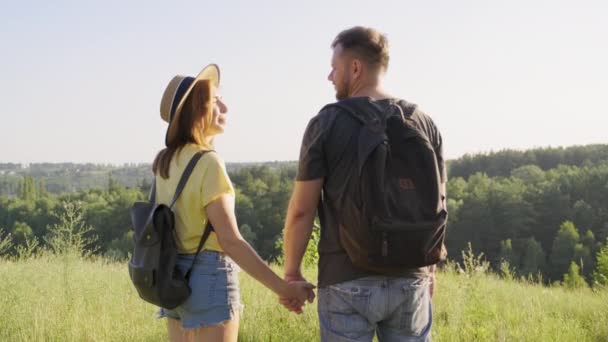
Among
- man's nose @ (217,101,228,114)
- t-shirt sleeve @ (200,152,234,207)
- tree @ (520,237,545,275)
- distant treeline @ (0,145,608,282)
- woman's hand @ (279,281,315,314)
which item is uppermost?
man's nose @ (217,101,228,114)

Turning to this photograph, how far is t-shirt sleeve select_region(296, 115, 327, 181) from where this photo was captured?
2.72 metres

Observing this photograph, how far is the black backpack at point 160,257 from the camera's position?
8.96 feet

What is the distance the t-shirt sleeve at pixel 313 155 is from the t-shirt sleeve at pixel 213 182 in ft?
1.02

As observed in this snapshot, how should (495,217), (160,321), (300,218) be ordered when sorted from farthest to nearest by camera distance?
(495,217) → (160,321) → (300,218)

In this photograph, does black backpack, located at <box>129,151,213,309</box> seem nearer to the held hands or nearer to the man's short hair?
the held hands

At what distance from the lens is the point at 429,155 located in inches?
106

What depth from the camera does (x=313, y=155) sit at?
273 cm

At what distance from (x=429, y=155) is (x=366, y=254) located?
0.48m

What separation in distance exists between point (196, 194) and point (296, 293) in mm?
630

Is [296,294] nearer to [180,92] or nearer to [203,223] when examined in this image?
[203,223]

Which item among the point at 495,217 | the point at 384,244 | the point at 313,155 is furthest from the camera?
the point at 495,217

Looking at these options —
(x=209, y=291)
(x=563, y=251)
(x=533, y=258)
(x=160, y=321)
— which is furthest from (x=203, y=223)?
(x=563, y=251)

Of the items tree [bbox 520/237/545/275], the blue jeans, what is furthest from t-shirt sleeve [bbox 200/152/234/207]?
tree [bbox 520/237/545/275]

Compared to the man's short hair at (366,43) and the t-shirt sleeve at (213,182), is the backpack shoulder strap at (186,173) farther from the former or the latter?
the man's short hair at (366,43)
